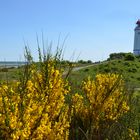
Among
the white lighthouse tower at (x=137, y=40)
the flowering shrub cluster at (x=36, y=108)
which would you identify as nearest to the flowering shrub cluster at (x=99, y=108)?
the flowering shrub cluster at (x=36, y=108)

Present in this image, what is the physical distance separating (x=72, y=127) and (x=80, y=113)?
1.14ft

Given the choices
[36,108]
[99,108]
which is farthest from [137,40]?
[36,108]

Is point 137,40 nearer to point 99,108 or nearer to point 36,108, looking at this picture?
point 99,108

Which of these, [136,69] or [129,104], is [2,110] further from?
[136,69]

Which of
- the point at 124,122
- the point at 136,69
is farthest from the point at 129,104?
the point at 136,69

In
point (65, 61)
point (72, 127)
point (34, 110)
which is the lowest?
point (72, 127)

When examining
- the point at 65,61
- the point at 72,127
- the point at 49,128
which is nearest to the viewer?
the point at 49,128

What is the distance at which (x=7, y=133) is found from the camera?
516cm

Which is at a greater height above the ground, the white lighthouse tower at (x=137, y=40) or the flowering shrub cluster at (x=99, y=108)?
the white lighthouse tower at (x=137, y=40)

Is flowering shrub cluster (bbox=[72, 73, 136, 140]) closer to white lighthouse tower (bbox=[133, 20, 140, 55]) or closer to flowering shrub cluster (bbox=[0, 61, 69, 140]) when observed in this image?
flowering shrub cluster (bbox=[0, 61, 69, 140])

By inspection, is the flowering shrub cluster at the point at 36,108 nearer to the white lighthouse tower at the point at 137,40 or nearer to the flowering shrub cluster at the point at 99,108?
the flowering shrub cluster at the point at 99,108

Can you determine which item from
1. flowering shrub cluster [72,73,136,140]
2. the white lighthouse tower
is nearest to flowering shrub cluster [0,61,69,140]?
flowering shrub cluster [72,73,136,140]

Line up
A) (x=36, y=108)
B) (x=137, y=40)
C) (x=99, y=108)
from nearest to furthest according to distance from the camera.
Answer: (x=36, y=108)
(x=99, y=108)
(x=137, y=40)

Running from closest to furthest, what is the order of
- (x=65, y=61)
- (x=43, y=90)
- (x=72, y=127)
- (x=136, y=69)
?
1. (x=43, y=90)
2. (x=65, y=61)
3. (x=72, y=127)
4. (x=136, y=69)
